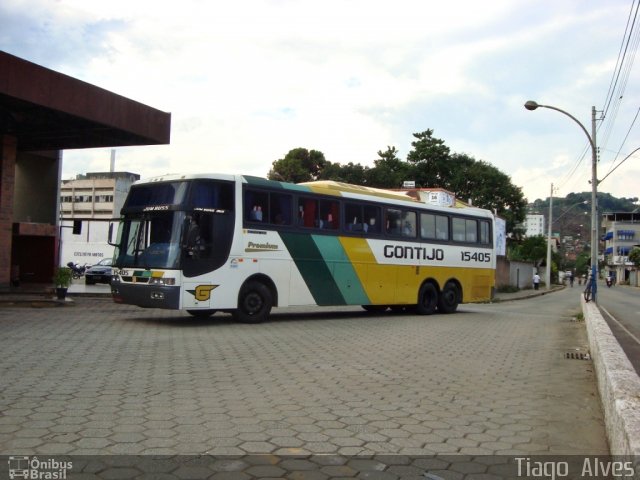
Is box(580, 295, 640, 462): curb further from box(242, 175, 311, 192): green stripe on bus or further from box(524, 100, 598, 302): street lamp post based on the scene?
box(524, 100, 598, 302): street lamp post

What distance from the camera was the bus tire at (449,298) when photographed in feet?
60.8

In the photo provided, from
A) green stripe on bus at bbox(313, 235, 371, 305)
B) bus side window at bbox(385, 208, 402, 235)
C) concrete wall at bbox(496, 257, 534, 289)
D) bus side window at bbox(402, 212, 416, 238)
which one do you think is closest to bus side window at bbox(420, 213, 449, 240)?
bus side window at bbox(402, 212, 416, 238)

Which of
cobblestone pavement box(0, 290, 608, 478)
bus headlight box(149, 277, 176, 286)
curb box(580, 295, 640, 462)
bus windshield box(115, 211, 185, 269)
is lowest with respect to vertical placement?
cobblestone pavement box(0, 290, 608, 478)

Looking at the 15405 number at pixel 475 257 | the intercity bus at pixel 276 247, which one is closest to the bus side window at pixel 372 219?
the intercity bus at pixel 276 247

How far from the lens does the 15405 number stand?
1905cm

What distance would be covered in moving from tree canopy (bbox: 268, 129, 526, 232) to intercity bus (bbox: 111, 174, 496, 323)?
35170mm

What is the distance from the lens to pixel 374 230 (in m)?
16.2

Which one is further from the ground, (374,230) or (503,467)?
(374,230)

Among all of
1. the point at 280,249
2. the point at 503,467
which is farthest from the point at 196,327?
the point at 503,467

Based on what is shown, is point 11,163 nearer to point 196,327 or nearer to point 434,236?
point 196,327

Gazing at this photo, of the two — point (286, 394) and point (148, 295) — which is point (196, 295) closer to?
point (148, 295)

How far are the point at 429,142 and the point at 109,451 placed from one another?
52822mm

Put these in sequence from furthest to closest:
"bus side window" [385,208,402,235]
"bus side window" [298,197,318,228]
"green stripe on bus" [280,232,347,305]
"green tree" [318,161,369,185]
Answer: "green tree" [318,161,369,185] → "bus side window" [385,208,402,235] → "bus side window" [298,197,318,228] → "green stripe on bus" [280,232,347,305]

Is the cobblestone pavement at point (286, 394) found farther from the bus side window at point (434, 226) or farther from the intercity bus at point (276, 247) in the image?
the bus side window at point (434, 226)
